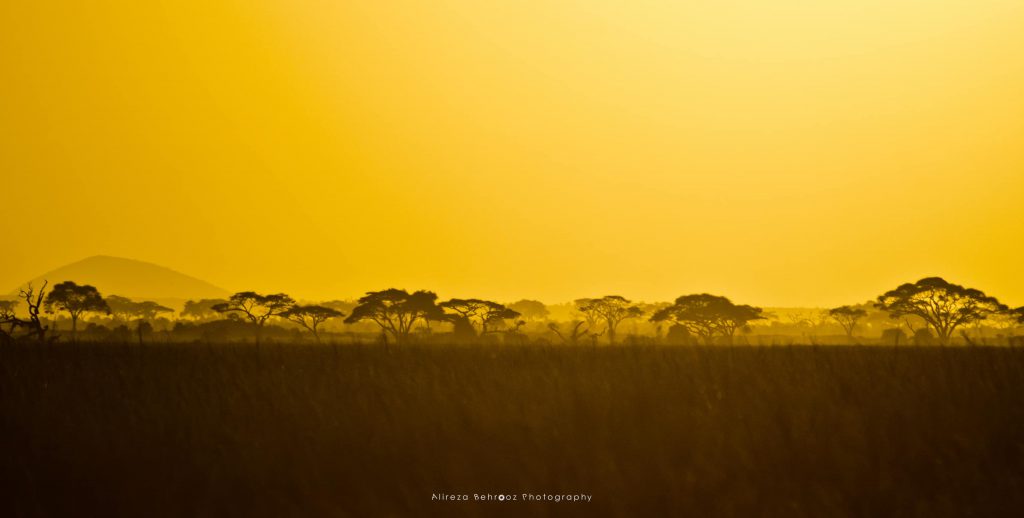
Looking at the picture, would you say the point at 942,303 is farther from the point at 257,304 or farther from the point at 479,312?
the point at 257,304

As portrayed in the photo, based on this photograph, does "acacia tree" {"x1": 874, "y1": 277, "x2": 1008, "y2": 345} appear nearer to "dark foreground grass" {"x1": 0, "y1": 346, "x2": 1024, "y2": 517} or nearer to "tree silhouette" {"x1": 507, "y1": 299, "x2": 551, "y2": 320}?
"tree silhouette" {"x1": 507, "y1": 299, "x2": 551, "y2": 320}

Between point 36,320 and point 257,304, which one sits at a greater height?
point 257,304

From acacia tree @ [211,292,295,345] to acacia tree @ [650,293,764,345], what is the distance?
36.8m

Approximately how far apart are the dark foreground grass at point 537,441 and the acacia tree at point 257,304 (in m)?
82.4

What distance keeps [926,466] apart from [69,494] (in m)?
6.88

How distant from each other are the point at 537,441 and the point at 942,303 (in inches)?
3533

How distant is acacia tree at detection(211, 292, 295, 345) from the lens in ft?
301

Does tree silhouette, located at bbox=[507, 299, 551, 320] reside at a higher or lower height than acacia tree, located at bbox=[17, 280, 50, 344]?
higher

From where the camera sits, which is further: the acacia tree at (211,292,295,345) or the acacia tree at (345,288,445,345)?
the acacia tree at (211,292,295,345)

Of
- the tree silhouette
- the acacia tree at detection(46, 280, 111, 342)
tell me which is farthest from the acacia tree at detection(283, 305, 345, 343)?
the tree silhouette

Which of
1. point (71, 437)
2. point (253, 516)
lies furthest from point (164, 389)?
point (253, 516)

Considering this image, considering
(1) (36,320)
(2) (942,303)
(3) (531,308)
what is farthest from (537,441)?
(3) (531,308)

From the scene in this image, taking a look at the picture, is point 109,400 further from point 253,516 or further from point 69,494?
point 253,516

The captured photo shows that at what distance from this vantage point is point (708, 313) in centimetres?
9031
